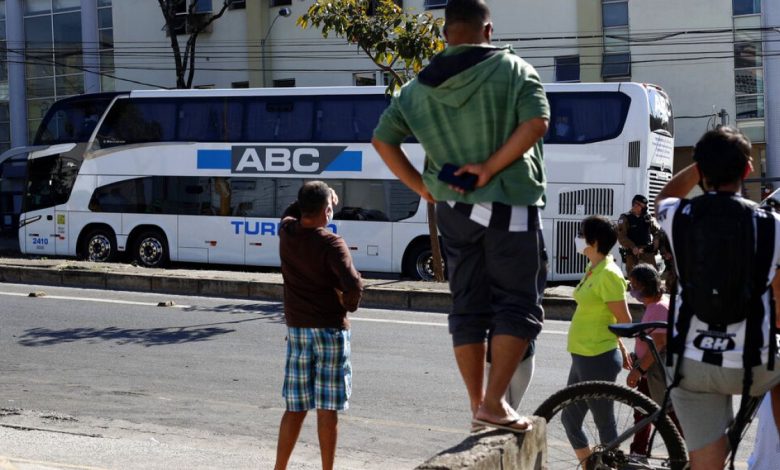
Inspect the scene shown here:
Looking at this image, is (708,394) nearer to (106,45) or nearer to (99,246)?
(99,246)

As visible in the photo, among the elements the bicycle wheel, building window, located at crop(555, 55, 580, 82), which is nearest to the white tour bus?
building window, located at crop(555, 55, 580, 82)

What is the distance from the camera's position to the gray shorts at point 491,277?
12.4 feet

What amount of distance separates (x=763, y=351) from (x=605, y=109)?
16.5 meters

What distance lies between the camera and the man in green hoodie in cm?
372

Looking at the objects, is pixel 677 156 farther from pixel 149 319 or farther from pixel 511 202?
pixel 511 202

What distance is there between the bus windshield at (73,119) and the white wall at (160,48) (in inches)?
460

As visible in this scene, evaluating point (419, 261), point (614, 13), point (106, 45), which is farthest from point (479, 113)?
point (106, 45)

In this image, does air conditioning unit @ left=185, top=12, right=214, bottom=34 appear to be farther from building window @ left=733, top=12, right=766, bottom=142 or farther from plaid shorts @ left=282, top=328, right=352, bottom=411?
plaid shorts @ left=282, top=328, right=352, bottom=411

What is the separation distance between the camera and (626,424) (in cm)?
459

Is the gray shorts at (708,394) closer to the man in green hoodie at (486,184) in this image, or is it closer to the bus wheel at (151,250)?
the man in green hoodie at (486,184)

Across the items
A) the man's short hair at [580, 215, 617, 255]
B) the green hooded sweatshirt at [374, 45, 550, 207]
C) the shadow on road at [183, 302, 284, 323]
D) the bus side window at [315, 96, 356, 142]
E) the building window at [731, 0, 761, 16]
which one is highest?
the building window at [731, 0, 761, 16]

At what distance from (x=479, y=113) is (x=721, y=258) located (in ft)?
3.22

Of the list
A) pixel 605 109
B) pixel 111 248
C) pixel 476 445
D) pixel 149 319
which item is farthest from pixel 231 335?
pixel 111 248

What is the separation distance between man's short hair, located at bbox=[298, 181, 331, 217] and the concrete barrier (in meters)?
1.85
